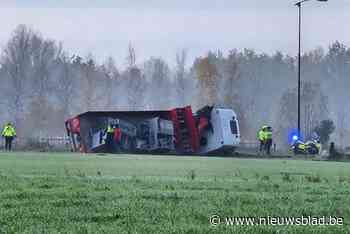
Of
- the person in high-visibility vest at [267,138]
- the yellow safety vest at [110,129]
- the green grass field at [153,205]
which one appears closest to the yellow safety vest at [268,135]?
the person in high-visibility vest at [267,138]

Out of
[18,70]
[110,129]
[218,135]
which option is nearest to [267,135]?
[218,135]

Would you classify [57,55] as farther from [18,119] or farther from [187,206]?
[187,206]

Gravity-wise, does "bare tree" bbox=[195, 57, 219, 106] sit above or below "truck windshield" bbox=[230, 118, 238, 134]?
above

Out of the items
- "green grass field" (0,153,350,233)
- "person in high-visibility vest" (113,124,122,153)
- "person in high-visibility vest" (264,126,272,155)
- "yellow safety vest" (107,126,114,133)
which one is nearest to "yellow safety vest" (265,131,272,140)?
"person in high-visibility vest" (264,126,272,155)

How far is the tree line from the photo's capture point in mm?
104438

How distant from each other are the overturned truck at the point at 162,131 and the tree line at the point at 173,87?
43526mm

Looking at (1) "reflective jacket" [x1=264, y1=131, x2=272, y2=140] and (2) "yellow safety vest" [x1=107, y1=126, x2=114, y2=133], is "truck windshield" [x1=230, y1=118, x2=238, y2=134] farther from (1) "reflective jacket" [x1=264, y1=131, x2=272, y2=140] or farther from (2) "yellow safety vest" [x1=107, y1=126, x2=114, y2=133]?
(2) "yellow safety vest" [x1=107, y1=126, x2=114, y2=133]

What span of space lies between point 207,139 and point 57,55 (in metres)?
80.5

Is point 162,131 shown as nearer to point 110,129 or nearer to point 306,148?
point 110,129

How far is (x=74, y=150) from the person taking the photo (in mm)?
47312

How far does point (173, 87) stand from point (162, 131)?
325 ft

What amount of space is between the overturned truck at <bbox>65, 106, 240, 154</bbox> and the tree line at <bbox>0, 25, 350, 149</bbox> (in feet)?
143

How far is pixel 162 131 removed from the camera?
47219 millimetres

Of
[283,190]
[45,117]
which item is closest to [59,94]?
[45,117]
